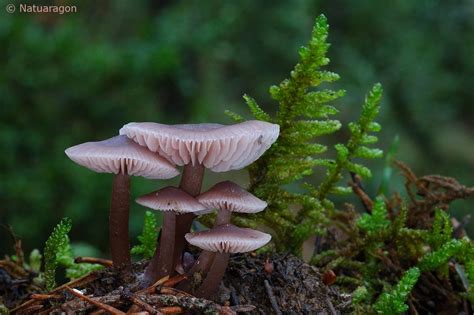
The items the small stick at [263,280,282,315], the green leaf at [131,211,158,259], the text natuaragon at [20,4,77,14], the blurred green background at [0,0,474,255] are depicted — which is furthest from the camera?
the text natuaragon at [20,4,77,14]

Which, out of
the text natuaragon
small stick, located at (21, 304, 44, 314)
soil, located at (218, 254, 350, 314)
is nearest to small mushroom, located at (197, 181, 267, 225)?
soil, located at (218, 254, 350, 314)

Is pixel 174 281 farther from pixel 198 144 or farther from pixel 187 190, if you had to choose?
pixel 198 144

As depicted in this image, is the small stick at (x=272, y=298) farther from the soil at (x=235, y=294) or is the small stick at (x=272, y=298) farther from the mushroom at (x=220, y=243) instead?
the mushroom at (x=220, y=243)

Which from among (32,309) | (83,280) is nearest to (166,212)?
(83,280)

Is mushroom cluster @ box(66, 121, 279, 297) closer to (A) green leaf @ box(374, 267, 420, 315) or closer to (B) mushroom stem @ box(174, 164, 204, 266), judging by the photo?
(B) mushroom stem @ box(174, 164, 204, 266)

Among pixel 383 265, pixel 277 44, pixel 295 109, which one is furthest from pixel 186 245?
pixel 277 44

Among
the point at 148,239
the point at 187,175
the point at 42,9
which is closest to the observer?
the point at 187,175

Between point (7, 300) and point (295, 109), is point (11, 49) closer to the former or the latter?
point (7, 300)

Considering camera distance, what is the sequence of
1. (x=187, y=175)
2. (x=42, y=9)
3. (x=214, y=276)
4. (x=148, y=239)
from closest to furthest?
(x=214, y=276) < (x=187, y=175) < (x=148, y=239) < (x=42, y=9)
